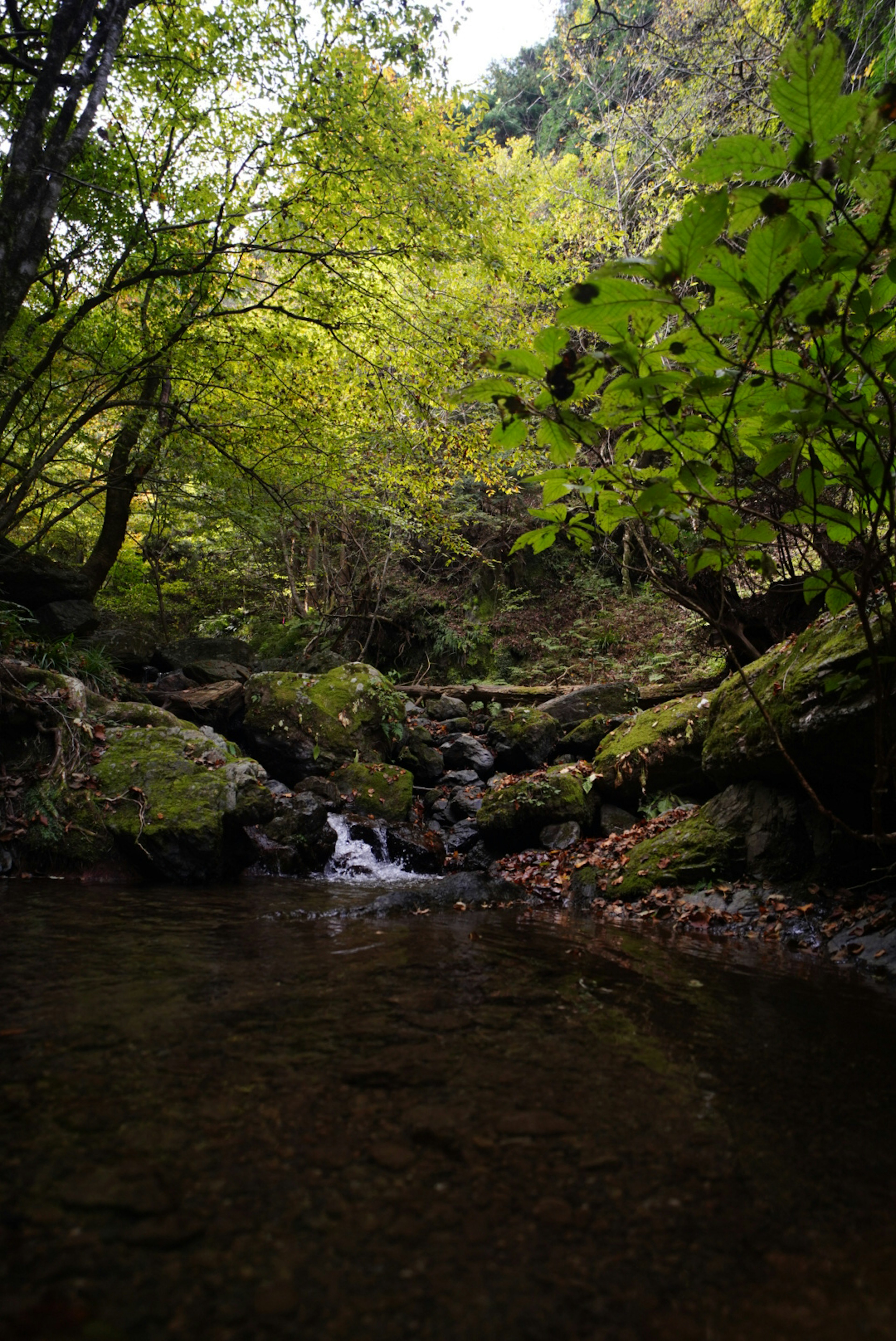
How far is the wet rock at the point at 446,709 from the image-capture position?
12555mm

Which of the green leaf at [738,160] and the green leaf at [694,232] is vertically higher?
the green leaf at [738,160]

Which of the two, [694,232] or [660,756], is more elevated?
[694,232]

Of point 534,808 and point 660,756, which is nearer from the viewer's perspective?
point 660,756

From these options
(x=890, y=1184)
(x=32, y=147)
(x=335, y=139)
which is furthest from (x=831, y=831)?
(x=32, y=147)

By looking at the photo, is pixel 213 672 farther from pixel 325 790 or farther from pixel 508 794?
pixel 508 794

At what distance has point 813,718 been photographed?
439 cm

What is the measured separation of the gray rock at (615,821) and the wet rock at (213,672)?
6675 mm

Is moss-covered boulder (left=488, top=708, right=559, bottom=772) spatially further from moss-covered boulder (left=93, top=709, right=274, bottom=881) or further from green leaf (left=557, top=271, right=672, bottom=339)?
green leaf (left=557, top=271, right=672, bottom=339)

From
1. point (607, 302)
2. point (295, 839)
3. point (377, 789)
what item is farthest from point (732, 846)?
point (607, 302)

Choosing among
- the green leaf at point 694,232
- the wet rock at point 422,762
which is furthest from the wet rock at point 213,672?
the green leaf at point 694,232

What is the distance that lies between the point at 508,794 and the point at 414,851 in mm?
1392

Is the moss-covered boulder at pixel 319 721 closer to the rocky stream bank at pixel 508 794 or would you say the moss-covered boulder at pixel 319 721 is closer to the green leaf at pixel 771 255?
the rocky stream bank at pixel 508 794

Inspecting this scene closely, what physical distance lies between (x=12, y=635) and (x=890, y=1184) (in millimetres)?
9037

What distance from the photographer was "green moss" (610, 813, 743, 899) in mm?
5441
